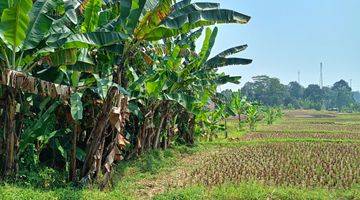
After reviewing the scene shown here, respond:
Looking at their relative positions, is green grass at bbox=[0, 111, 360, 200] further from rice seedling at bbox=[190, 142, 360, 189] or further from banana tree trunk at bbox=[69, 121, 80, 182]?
banana tree trunk at bbox=[69, 121, 80, 182]

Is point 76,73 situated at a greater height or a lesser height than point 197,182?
greater

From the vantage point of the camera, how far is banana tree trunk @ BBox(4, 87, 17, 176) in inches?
282

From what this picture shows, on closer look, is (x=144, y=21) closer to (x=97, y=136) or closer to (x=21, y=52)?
(x=21, y=52)

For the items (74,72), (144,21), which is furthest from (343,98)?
(74,72)

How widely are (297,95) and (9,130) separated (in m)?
110

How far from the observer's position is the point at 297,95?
366 feet

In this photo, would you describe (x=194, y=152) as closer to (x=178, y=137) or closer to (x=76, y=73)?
(x=178, y=137)

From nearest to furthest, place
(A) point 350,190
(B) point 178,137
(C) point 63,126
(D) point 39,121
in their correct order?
(D) point 39,121
(A) point 350,190
(C) point 63,126
(B) point 178,137

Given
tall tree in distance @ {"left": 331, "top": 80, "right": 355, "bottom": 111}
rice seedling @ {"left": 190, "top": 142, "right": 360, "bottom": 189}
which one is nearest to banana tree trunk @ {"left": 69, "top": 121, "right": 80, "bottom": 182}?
rice seedling @ {"left": 190, "top": 142, "right": 360, "bottom": 189}

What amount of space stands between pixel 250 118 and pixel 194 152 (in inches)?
476

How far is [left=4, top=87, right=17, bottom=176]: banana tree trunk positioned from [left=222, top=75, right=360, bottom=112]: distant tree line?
68.5 m

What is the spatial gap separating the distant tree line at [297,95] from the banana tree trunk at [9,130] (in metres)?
68.5

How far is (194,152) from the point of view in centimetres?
1509

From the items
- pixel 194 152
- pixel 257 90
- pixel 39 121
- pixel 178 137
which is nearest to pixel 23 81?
pixel 39 121
